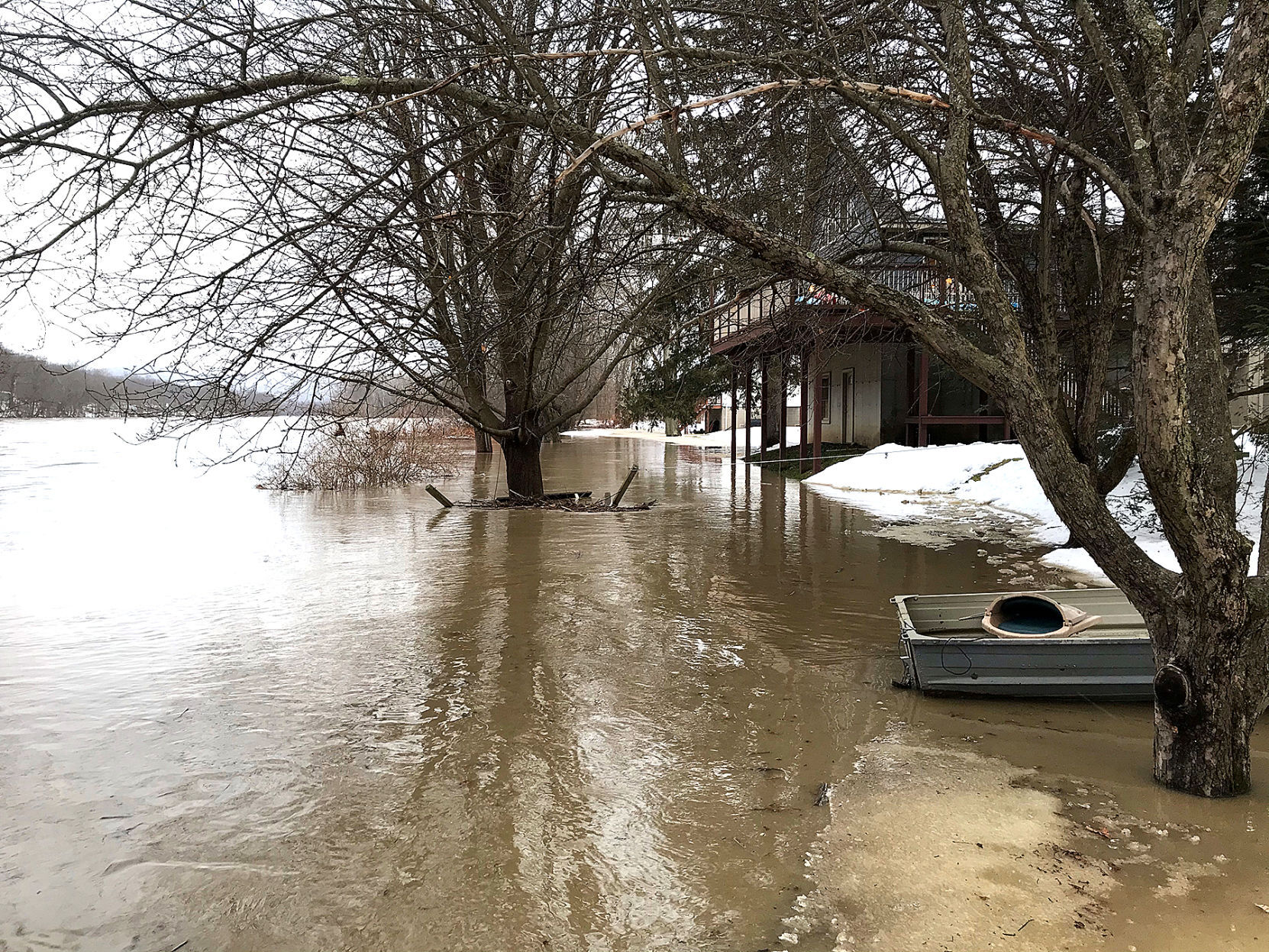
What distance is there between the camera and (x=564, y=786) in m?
5.00

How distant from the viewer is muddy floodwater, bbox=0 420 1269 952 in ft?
12.2

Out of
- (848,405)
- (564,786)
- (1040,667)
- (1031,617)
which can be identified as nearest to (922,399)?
(848,405)

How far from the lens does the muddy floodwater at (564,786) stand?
3.72 meters

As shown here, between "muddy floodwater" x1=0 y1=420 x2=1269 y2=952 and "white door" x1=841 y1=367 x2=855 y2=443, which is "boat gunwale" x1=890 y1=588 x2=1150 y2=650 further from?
"white door" x1=841 y1=367 x2=855 y2=443

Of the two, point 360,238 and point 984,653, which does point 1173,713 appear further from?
point 360,238

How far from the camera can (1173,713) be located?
464cm

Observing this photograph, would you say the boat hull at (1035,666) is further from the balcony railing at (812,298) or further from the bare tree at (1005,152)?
the balcony railing at (812,298)

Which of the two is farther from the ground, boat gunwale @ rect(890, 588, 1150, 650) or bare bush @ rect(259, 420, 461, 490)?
bare bush @ rect(259, 420, 461, 490)

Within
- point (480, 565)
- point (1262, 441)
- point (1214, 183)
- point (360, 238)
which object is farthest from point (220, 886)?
point (1262, 441)

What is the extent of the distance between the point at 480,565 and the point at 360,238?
6.17 metres

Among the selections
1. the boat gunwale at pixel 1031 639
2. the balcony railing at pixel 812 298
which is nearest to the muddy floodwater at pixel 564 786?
the boat gunwale at pixel 1031 639

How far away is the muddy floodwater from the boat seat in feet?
1.96

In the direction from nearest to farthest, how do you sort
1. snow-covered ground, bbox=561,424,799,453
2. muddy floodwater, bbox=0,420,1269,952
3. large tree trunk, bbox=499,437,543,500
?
muddy floodwater, bbox=0,420,1269,952 < large tree trunk, bbox=499,437,543,500 < snow-covered ground, bbox=561,424,799,453

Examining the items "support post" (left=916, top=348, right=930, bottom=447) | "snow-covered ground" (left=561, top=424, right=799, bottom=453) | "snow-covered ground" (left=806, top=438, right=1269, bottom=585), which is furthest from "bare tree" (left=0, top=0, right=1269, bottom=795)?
"snow-covered ground" (left=561, top=424, right=799, bottom=453)
